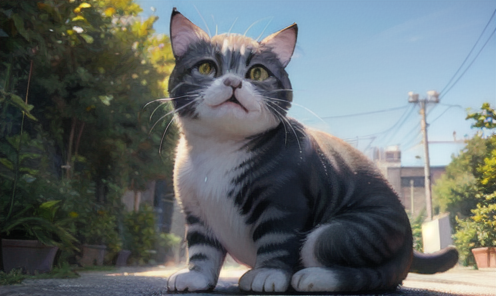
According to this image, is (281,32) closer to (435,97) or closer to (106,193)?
(435,97)

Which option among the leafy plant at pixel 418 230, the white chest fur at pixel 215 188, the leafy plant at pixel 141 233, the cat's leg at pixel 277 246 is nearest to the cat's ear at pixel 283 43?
the white chest fur at pixel 215 188

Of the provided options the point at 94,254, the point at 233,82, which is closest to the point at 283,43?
the point at 233,82

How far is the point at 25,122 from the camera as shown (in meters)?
1.81

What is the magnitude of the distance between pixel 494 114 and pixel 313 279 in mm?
1059

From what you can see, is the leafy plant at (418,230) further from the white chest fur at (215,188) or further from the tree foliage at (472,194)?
the white chest fur at (215,188)

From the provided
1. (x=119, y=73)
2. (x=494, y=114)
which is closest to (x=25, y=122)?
(x=119, y=73)

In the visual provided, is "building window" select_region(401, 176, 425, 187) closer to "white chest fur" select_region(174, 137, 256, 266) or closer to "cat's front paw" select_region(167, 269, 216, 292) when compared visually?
"white chest fur" select_region(174, 137, 256, 266)

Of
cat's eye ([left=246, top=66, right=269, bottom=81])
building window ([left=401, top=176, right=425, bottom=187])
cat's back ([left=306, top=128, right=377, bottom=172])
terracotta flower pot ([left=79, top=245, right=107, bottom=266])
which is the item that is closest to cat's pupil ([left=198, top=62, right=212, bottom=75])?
cat's eye ([left=246, top=66, right=269, bottom=81])

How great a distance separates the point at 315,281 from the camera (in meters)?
1.06

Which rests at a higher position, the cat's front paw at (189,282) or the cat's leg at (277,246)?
the cat's leg at (277,246)

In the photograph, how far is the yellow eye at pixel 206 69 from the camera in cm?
118

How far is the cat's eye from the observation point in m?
1.18

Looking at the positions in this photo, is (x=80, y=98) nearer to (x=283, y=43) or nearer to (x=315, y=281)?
(x=283, y=43)

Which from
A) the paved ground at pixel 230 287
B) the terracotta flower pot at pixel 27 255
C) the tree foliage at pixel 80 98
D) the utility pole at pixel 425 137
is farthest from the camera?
the tree foliage at pixel 80 98
